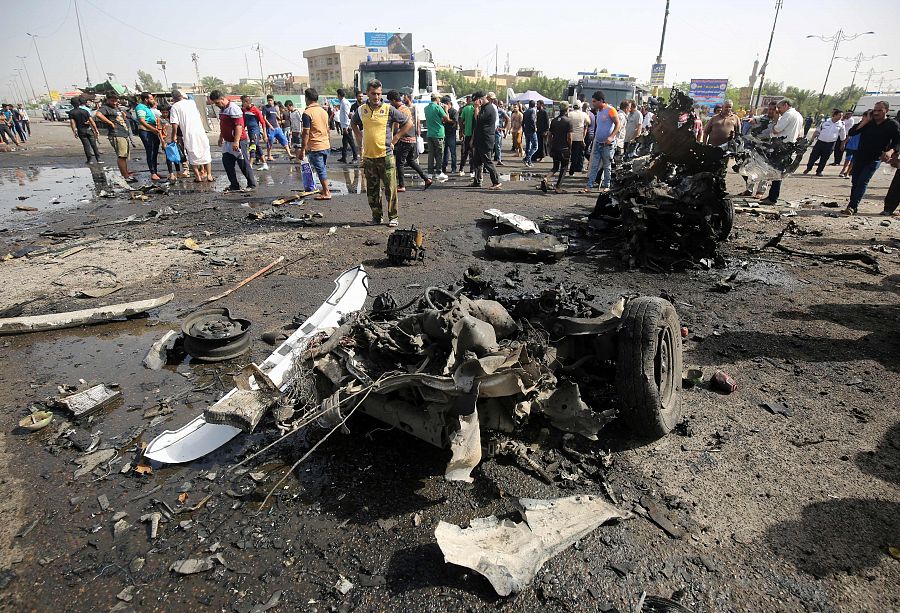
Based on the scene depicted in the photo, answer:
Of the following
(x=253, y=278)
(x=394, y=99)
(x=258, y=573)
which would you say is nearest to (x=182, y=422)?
(x=258, y=573)


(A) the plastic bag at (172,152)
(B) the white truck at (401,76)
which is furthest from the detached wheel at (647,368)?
(B) the white truck at (401,76)

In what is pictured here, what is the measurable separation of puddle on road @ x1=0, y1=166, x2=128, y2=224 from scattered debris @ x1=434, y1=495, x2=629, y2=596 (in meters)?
10.5

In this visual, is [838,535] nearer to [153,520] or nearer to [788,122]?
[153,520]

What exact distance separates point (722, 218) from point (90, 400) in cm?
737

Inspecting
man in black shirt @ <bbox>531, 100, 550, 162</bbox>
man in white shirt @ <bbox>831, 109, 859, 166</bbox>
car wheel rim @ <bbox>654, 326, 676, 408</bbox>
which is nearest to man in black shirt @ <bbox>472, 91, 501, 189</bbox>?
man in black shirt @ <bbox>531, 100, 550, 162</bbox>

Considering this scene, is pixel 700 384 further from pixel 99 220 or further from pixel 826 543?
pixel 99 220

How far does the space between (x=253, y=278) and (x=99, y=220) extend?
490cm

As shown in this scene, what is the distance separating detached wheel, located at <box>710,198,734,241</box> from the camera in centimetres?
609

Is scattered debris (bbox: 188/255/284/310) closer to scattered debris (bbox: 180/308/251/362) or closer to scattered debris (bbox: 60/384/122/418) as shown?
scattered debris (bbox: 180/308/251/362)

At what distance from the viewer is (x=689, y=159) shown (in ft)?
21.4

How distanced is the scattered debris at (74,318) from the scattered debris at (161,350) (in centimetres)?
76

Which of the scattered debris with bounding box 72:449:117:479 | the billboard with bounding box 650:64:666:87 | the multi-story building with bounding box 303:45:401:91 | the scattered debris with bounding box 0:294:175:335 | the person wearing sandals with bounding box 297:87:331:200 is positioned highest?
the multi-story building with bounding box 303:45:401:91

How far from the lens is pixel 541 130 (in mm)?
15852

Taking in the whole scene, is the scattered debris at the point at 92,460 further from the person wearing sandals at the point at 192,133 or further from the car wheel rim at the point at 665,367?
the person wearing sandals at the point at 192,133
